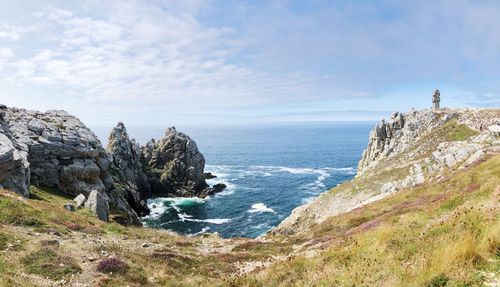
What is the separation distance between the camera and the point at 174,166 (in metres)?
112

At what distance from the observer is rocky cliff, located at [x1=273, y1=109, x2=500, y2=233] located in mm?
42906

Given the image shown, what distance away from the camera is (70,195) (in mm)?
47656

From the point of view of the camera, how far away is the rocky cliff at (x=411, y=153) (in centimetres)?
4291

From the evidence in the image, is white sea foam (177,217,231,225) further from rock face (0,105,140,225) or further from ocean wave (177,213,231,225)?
rock face (0,105,140,225)

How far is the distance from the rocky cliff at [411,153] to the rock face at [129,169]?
44324 millimetres

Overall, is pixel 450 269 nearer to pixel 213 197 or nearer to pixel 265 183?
pixel 213 197

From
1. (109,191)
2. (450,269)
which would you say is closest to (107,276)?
(450,269)

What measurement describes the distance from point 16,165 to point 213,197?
220ft

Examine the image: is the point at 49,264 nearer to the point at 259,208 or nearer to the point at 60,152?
the point at 60,152

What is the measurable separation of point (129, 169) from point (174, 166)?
693 inches

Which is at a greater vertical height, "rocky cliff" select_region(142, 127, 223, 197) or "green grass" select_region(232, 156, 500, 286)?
"green grass" select_region(232, 156, 500, 286)

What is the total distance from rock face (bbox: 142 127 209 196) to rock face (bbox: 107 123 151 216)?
204 inches

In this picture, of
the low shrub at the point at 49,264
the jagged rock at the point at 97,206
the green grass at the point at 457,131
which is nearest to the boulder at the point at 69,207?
the jagged rock at the point at 97,206

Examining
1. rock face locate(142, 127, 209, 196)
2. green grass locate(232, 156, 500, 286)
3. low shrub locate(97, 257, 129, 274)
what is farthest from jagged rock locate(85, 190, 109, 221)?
rock face locate(142, 127, 209, 196)
